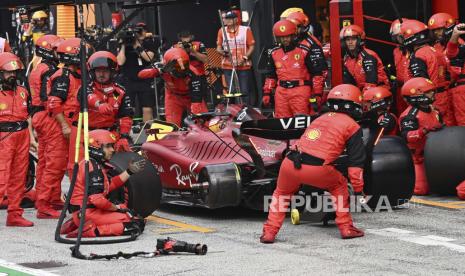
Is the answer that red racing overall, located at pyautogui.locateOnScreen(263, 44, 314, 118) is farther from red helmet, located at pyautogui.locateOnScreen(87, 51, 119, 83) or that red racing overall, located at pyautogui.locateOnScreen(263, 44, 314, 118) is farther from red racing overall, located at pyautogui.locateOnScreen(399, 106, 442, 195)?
red helmet, located at pyautogui.locateOnScreen(87, 51, 119, 83)

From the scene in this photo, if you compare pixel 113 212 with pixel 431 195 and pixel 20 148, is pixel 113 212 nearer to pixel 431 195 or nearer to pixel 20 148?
pixel 20 148

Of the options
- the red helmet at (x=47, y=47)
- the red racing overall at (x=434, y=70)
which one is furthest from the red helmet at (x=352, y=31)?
the red helmet at (x=47, y=47)

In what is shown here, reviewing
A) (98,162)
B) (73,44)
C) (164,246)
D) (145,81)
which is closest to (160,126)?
(73,44)

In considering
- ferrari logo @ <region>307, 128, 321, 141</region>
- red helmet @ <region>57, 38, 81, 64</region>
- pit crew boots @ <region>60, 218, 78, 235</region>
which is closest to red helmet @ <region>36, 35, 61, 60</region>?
red helmet @ <region>57, 38, 81, 64</region>

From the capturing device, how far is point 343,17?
17344mm

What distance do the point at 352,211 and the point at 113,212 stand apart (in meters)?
2.64

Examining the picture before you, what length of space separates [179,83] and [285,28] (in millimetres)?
2476

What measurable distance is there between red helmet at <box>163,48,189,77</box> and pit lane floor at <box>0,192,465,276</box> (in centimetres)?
440

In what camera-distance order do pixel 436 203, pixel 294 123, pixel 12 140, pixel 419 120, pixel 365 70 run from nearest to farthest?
1. pixel 294 123
2. pixel 12 140
3. pixel 436 203
4. pixel 419 120
5. pixel 365 70

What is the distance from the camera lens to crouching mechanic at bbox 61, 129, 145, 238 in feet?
38.1

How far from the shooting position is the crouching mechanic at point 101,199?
11609 millimetres

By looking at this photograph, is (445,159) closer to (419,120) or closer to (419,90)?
(419,120)

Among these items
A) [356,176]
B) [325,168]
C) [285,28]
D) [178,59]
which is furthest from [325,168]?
[178,59]

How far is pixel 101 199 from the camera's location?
11.5 m
